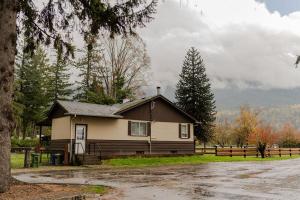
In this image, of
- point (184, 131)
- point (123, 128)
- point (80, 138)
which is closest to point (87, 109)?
point (80, 138)

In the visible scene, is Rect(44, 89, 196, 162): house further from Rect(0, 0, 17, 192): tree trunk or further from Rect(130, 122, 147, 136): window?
Rect(0, 0, 17, 192): tree trunk

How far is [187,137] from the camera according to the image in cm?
3534

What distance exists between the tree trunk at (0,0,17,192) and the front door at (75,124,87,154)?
1711 cm

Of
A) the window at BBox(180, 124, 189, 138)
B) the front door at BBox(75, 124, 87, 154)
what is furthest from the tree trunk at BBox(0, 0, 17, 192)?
the window at BBox(180, 124, 189, 138)

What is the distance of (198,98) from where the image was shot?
50.3 m

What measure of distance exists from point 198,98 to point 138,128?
2018cm

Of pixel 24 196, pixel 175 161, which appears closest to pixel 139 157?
pixel 175 161

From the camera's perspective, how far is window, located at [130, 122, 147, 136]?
31312 millimetres

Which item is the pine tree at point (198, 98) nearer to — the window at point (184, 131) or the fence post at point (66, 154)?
the window at point (184, 131)

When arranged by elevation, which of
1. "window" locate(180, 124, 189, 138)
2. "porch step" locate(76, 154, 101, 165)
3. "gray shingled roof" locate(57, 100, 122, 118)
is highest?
"gray shingled roof" locate(57, 100, 122, 118)

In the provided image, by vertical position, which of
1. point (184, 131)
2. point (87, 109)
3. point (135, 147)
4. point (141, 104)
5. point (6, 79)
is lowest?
point (135, 147)

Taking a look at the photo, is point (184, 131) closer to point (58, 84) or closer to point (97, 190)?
point (97, 190)

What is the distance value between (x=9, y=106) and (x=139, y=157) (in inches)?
763

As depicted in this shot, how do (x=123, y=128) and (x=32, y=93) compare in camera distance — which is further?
(x=32, y=93)
